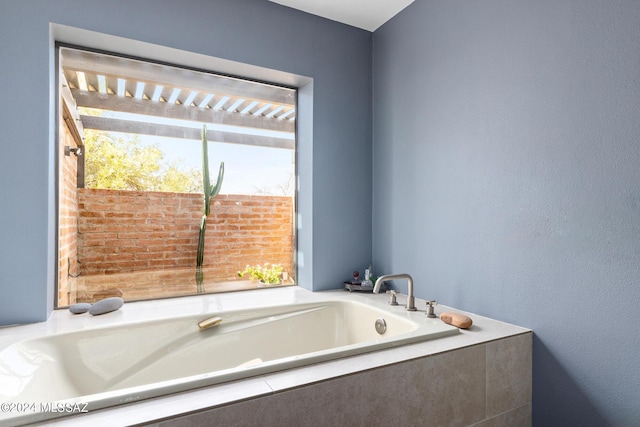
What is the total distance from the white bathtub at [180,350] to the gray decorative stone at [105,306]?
278 mm

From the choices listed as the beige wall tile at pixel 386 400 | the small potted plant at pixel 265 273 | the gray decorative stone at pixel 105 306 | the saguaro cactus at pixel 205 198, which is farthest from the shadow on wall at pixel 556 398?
the gray decorative stone at pixel 105 306

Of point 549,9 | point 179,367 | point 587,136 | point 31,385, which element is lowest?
point 179,367

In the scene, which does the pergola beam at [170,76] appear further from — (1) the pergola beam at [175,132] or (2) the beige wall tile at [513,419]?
(2) the beige wall tile at [513,419]

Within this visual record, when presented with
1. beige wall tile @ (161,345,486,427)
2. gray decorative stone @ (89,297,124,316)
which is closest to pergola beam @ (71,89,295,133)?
gray decorative stone @ (89,297,124,316)

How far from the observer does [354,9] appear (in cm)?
238

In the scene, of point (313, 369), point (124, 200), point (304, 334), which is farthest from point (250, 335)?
point (124, 200)

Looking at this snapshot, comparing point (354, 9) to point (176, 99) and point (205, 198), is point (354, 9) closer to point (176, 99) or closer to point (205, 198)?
point (176, 99)

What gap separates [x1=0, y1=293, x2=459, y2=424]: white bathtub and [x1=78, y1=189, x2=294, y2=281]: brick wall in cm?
62

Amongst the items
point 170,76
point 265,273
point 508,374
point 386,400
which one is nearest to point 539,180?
point 508,374

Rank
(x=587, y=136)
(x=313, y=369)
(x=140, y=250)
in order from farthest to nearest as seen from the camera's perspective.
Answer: (x=140, y=250)
(x=587, y=136)
(x=313, y=369)

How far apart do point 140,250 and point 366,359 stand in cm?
161

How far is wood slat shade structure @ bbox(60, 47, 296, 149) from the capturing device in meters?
2.12

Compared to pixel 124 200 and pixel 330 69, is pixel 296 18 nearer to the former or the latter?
pixel 330 69

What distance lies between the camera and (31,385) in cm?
126
